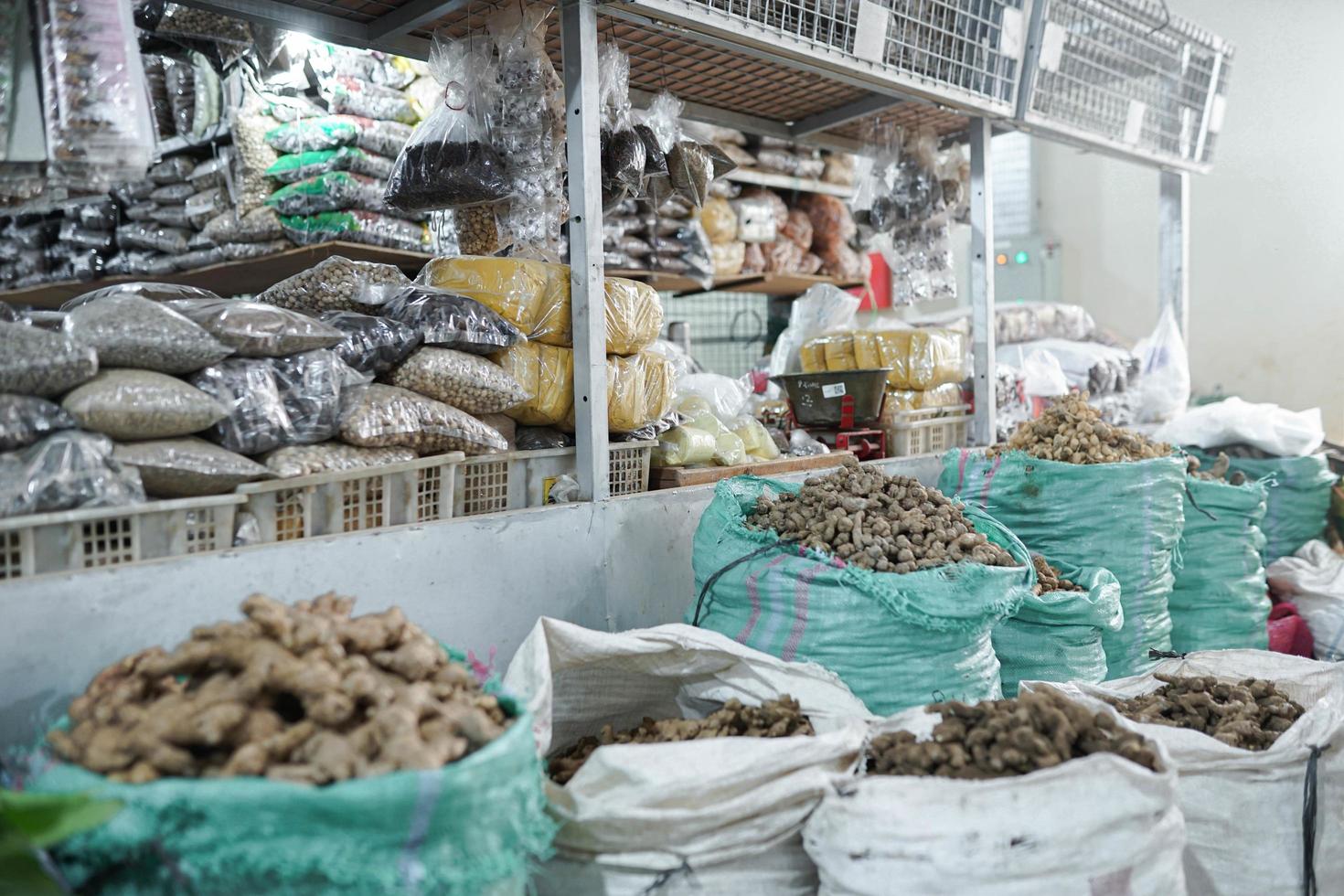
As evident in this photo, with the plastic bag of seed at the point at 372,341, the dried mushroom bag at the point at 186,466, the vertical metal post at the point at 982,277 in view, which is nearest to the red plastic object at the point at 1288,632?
the vertical metal post at the point at 982,277

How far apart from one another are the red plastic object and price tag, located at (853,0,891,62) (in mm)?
2277

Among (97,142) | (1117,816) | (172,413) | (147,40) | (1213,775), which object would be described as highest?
(147,40)

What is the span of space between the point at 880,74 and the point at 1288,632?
234 centimetres

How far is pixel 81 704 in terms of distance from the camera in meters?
1.21

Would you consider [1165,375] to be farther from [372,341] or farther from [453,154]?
[372,341]

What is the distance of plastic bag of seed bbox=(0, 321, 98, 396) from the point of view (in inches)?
55.7

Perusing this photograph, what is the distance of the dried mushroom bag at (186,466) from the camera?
1.50m

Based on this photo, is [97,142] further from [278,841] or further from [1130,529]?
[1130,529]

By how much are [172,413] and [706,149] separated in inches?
68.7

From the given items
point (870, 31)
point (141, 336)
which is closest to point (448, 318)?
point (141, 336)

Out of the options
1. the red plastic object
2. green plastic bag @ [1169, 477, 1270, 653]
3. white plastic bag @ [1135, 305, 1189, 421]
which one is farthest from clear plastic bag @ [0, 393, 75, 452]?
white plastic bag @ [1135, 305, 1189, 421]

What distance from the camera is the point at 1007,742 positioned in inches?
56.5

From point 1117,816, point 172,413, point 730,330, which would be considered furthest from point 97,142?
point 730,330

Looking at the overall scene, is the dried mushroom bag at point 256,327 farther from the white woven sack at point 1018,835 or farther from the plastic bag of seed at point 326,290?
the white woven sack at point 1018,835
